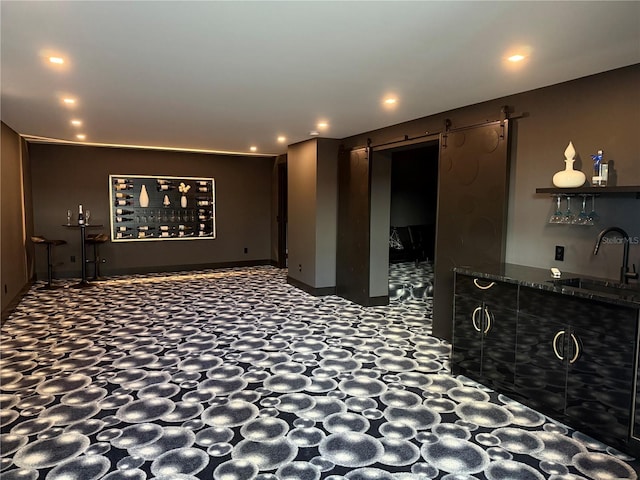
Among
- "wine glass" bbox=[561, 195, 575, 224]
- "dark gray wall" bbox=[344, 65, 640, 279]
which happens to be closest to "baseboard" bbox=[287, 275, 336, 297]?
"dark gray wall" bbox=[344, 65, 640, 279]

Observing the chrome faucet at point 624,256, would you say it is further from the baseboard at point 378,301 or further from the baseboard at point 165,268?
the baseboard at point 165,268

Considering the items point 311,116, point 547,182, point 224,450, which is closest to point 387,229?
point 311,116

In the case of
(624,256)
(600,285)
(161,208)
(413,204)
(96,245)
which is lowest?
(96,245)

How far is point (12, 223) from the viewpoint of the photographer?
6070mm

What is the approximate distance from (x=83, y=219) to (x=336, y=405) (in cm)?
699

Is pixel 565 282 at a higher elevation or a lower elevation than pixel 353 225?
lower

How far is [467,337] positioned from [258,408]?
1.86m

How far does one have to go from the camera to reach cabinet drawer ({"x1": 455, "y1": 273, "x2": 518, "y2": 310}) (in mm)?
3244

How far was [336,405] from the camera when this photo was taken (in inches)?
124

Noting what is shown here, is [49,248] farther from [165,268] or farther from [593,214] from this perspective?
[593,214]

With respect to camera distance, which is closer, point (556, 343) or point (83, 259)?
point (556, 343)

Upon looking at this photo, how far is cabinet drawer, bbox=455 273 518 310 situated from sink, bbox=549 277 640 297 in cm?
30

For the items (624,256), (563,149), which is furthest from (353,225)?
(624,256)

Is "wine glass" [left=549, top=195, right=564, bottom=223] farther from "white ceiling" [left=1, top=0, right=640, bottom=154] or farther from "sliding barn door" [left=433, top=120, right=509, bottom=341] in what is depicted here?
"white ceiling" [left=1, top=0, right=640, bottom=154]
